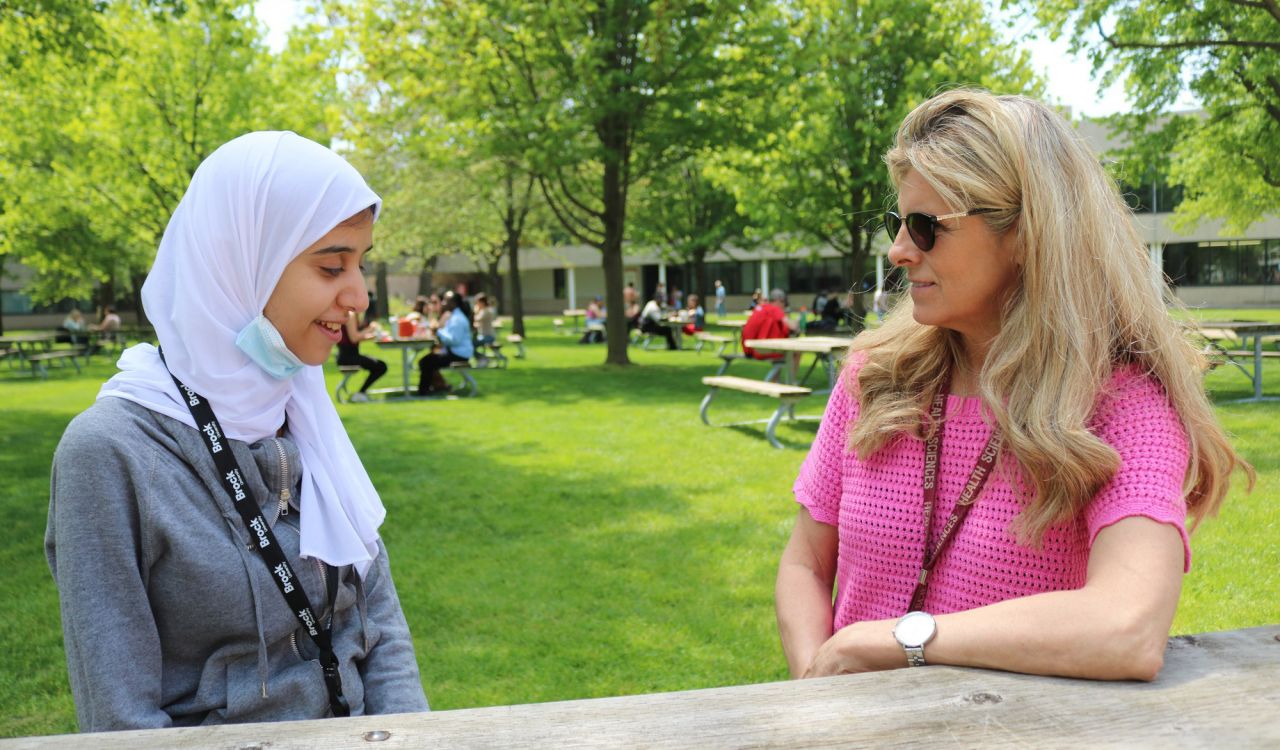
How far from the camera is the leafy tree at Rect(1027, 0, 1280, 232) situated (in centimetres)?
1517

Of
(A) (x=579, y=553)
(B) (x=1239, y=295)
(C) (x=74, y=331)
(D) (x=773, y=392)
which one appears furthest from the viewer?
(B) (x=1239, y=295)

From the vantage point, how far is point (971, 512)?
1.95m

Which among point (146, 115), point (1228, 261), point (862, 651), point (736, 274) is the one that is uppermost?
point (146, 115)

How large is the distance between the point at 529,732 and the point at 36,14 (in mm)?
13589

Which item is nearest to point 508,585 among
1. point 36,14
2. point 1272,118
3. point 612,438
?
point 612,438

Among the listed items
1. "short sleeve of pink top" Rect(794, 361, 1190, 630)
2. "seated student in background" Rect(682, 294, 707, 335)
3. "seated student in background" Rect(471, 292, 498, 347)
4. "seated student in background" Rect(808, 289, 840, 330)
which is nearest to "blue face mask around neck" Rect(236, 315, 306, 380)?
"short sleeve of pink top" Rect(794, 361, 1190, 630)

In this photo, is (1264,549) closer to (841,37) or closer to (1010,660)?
(1010,660)

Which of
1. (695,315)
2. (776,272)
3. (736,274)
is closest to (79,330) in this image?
(695,315)

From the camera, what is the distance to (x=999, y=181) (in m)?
1.89

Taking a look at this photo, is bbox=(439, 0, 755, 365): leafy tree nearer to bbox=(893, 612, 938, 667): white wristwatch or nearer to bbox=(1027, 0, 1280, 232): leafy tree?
bbox=(1027, 0, 1280, 232): leafy tree

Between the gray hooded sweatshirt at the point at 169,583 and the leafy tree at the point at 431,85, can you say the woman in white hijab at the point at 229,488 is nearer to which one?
the gray hooded sweatshirt at the point at 169,583

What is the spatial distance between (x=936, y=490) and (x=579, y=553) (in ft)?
15.7

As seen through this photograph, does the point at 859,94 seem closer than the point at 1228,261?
Yes

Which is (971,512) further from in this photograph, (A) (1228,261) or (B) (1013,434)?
(A) (1228,261)
